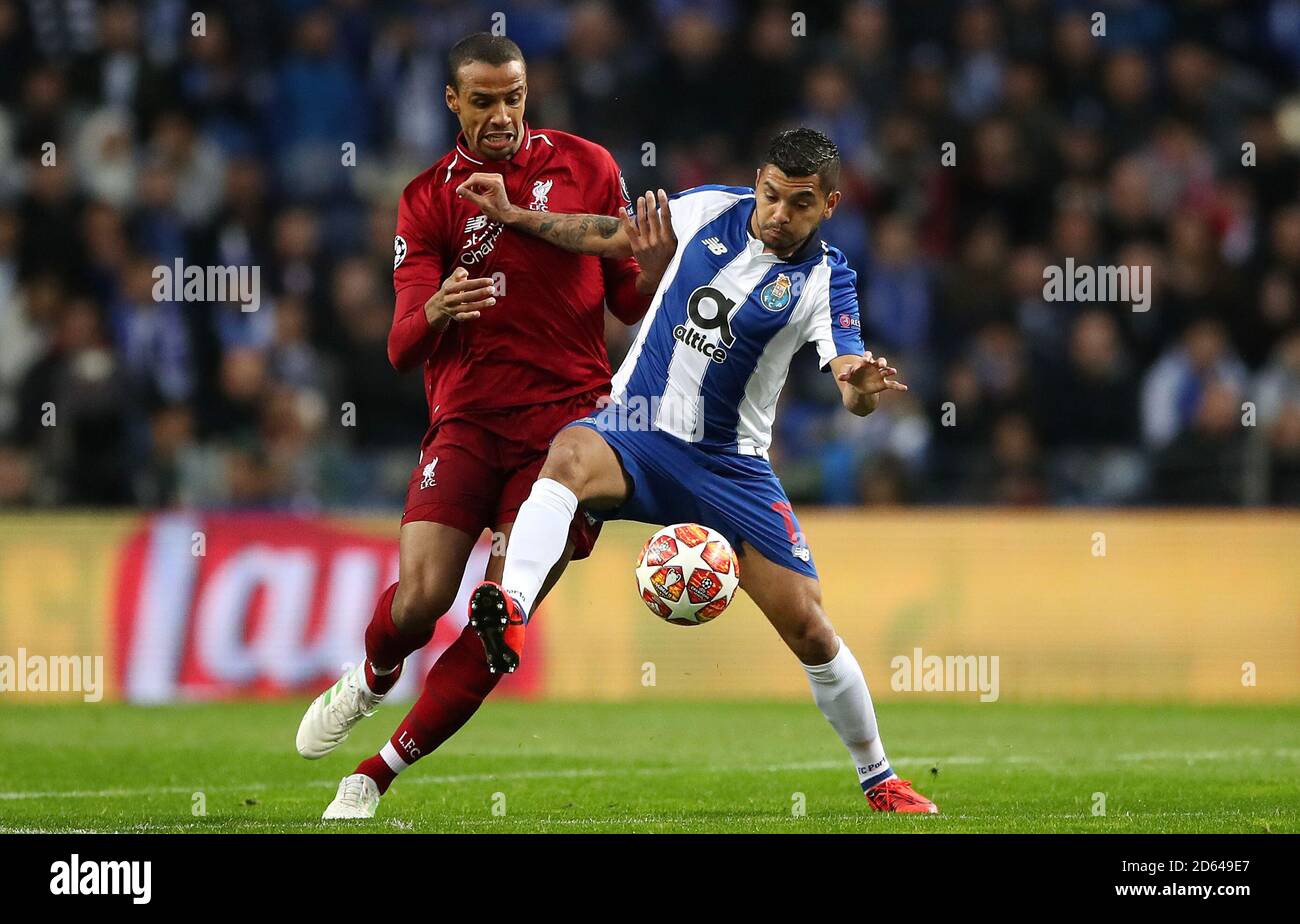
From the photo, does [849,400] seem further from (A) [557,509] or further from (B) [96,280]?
(B) [96,280]

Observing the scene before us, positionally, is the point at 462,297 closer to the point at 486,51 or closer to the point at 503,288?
the point at 503,288

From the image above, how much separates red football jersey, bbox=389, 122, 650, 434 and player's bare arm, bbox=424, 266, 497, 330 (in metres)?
0.35

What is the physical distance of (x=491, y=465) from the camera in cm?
759

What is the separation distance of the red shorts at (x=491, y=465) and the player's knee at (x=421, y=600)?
0.83 feet

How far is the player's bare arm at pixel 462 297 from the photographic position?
7059 mm

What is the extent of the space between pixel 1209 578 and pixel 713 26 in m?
6.38

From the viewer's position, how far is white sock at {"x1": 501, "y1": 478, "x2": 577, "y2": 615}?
690 centimetres

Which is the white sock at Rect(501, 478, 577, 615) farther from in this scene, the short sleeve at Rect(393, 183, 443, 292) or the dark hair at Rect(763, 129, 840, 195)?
the dark hair at Rect(763, 129, 840, 195)

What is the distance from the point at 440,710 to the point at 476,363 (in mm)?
1343

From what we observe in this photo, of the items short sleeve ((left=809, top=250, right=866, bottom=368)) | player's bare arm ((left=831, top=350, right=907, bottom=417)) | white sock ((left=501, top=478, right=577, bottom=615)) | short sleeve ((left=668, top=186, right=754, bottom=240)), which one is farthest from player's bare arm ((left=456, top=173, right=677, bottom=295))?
white sock ((left=501, top=478, right=577, bottom=615))

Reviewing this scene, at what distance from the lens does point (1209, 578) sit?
520 inches

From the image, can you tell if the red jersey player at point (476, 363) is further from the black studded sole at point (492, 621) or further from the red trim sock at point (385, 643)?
the black studded sole at point (492, 621)

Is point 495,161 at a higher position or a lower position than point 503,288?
higher

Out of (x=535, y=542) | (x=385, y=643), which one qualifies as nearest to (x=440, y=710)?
(x=385, y=643)
